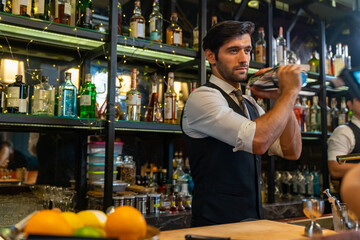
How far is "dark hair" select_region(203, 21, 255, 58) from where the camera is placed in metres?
1.80

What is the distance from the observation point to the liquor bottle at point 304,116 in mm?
3434

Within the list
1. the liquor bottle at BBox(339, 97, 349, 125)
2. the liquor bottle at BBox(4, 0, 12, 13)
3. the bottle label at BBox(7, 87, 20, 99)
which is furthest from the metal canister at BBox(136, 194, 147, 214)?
the liquor bottle at BBox(339, 97, 349, 125)

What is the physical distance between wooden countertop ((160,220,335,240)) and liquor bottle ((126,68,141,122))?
53.3 inches

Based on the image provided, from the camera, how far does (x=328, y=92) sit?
4004 millimetres

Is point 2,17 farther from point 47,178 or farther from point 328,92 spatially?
point 328,92

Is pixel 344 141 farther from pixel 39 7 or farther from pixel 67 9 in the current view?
pixel 39 7

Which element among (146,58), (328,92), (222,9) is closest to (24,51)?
(146,58)

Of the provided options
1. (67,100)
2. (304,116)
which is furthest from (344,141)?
(67,100)

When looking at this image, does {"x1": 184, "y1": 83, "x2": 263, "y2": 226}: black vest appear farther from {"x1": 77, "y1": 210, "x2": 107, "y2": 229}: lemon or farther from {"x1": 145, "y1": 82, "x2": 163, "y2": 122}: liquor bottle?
{"x1": 145, "y1": 82, "x2": 163, "y2": 122}: liquor bottle

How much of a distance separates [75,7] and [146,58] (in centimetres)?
61

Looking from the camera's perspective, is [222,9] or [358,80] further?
[222,9]

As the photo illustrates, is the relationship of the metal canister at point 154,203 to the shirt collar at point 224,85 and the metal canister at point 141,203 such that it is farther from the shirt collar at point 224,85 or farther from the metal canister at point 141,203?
the shirt collar at point 224,85

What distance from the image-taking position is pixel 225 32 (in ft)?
5.92

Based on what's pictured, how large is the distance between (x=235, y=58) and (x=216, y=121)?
1.32ft
